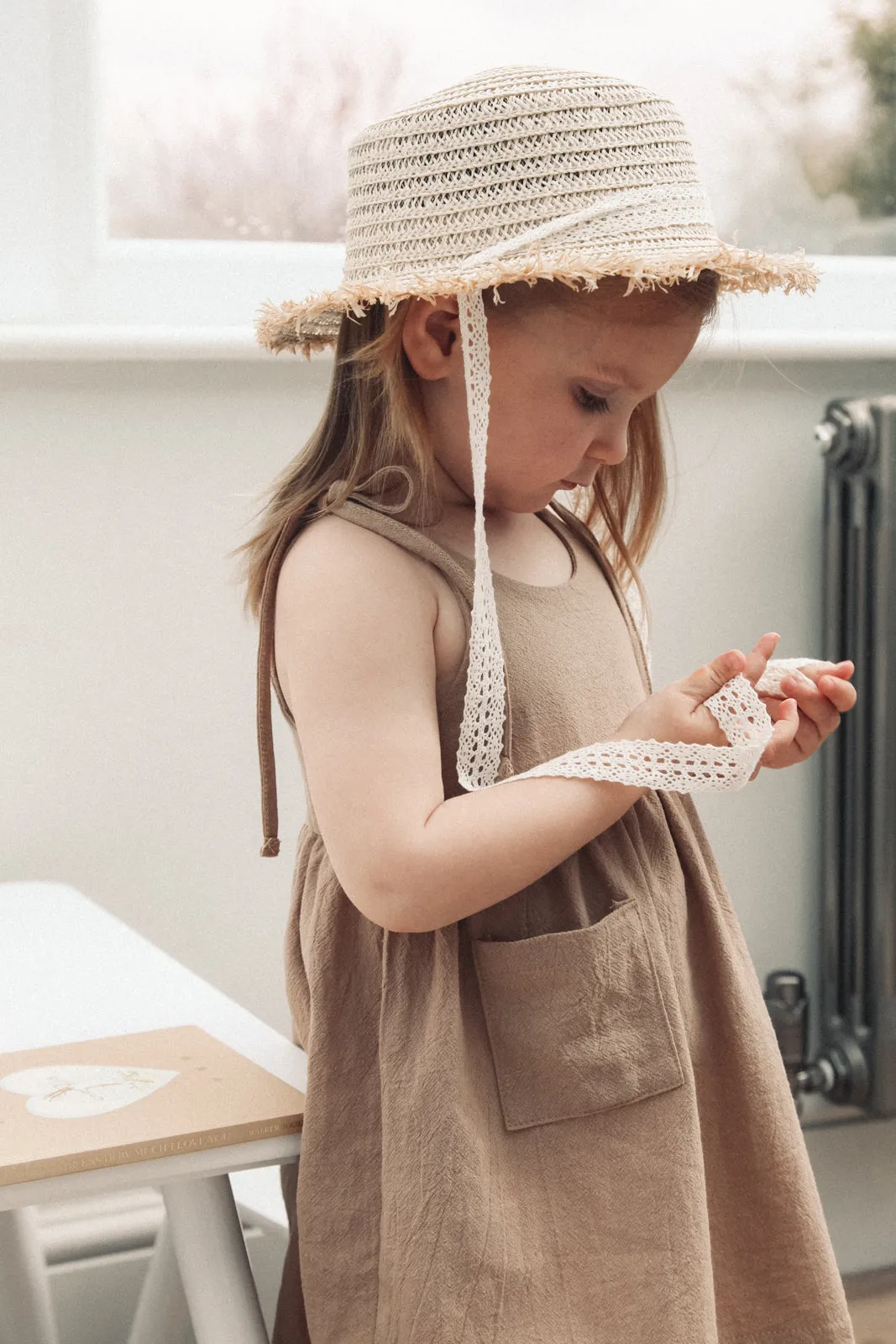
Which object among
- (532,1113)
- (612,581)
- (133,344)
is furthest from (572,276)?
(133,344)

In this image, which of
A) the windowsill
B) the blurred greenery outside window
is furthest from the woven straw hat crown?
the blurred greenery outside window

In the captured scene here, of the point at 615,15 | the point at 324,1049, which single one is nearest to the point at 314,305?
the point at 324,1049

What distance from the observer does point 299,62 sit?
1.29 metres

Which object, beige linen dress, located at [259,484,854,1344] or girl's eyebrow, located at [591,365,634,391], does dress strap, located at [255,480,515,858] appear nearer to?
beige linen dress, located at [259,484,854,1344]

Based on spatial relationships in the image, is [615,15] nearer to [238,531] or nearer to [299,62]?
[299,62]

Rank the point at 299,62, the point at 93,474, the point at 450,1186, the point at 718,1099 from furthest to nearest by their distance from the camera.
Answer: the point at 299,62 < the point at 93,474 < the point at 718,1099 < the point at 450,1186

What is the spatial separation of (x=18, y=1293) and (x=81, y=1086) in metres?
0.40

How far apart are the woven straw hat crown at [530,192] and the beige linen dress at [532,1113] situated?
0.43 feet

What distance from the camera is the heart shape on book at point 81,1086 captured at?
0.67m

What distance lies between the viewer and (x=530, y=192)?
2.26 ft

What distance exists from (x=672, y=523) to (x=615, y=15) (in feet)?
1.61

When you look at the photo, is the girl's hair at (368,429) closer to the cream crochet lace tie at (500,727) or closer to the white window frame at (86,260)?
the cream crochet lace tie at (500,727)

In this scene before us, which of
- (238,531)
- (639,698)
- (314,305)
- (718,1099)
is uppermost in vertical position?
(314,305)

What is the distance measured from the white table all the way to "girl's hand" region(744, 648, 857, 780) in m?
0.29
